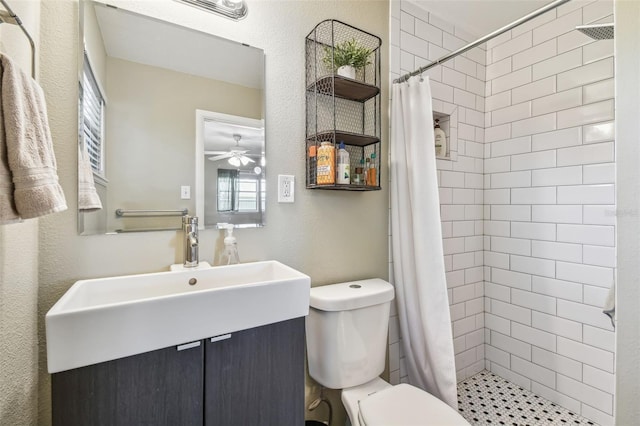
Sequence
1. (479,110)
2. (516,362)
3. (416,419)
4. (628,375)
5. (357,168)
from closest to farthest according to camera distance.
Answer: (628,375)
(416,419)
(357,168)
(516,362)
(479,110)

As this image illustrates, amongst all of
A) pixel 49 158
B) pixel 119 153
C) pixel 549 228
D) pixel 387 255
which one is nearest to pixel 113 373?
pixel 49 158

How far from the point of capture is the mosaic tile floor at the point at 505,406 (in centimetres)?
168

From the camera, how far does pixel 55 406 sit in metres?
0.73

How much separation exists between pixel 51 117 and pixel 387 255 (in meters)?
1.58

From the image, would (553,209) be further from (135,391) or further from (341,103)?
(135,391)

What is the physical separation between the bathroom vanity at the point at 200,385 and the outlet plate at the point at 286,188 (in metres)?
0.57

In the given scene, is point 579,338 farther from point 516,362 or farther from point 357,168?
point 357,168

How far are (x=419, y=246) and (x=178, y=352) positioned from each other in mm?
1147

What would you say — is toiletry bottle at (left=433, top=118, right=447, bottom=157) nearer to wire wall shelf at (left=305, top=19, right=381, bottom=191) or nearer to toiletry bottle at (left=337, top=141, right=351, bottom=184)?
wire wall shelf at (left=305, top=19, right=381, bottom=191)

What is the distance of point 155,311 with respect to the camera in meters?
0.80

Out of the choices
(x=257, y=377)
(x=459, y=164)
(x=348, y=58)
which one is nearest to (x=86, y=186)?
(x=257, y=377)

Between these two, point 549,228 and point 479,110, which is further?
point 479,110

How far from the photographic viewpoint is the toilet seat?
1.07 meters

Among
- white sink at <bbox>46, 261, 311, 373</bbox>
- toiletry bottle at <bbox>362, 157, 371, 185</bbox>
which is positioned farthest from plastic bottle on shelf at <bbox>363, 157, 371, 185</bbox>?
white sink at <bbox>46, 261, 311, 373</bbox>
